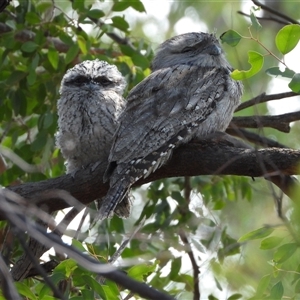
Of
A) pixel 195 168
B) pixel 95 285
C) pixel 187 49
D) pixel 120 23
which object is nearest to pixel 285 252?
pixel 95 285

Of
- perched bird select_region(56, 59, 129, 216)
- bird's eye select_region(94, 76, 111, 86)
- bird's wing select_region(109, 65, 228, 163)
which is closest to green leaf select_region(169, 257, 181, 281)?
perched bird select_region(56, 59, 129, 216)

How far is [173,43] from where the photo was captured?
475cm

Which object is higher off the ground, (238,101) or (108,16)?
(108,16)

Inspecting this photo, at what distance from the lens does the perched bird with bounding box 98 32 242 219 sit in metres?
3.60

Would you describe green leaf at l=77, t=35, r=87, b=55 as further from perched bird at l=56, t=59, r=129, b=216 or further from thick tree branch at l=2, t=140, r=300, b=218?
thick tree branch at l=2, t=140, r=300, b=218

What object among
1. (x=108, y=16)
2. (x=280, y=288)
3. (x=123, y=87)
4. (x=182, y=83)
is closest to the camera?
(x=280, y=288)

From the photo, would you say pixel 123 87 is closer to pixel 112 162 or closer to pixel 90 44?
pixel 90 44

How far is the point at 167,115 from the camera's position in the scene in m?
3.82

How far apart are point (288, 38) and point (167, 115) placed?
123 cm

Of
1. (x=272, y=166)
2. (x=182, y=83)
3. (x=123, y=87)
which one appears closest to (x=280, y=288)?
(x=272, y=166)

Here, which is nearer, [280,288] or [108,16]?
[280,288]

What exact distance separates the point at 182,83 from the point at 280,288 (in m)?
1.64

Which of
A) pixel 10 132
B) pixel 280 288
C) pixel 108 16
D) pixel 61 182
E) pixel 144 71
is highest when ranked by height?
pixel 108 16

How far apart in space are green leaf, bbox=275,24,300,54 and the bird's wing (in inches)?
43.9
